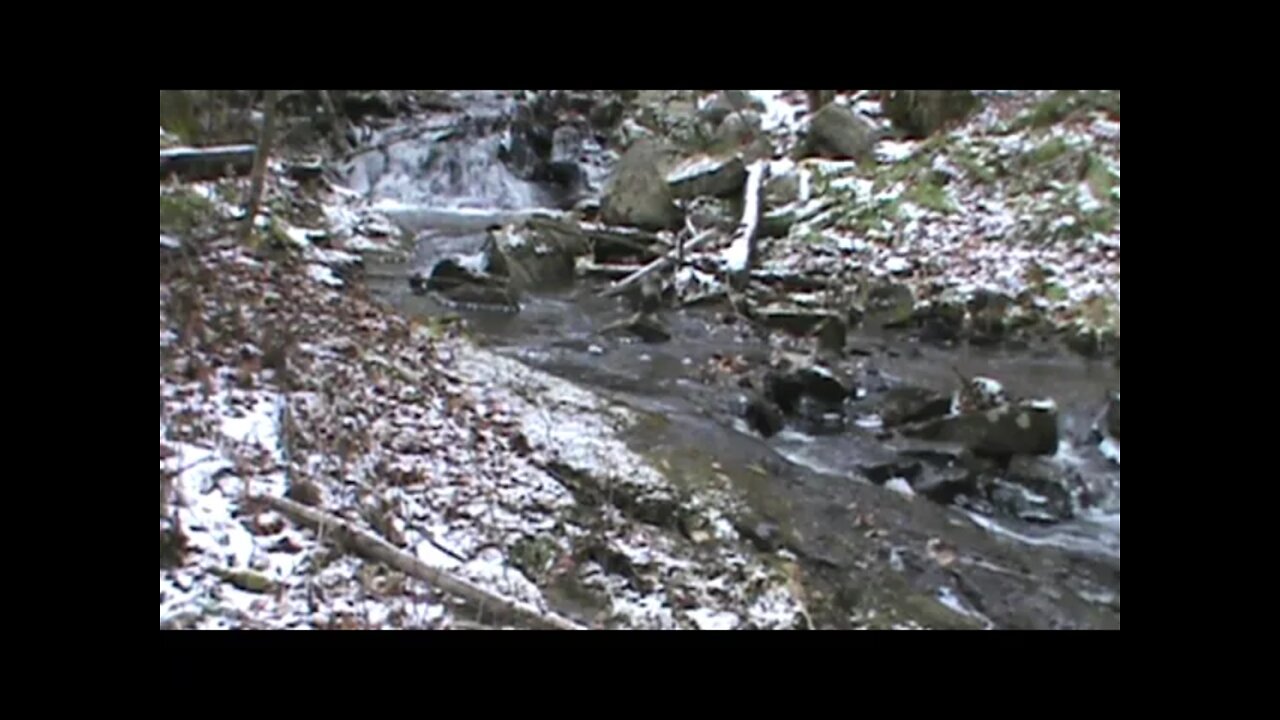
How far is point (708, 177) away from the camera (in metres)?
3.09

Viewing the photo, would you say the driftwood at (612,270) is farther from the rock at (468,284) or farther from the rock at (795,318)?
the rock at (795,318)

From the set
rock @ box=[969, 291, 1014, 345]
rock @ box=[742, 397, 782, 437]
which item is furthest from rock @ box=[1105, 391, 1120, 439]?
rock @ box=[742, 397, 782, 437]

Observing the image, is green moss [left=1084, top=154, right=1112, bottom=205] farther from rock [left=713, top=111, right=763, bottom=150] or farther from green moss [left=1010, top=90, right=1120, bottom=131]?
rock [left=713, top=111, right=763, bottom=150]

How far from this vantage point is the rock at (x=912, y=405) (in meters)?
2.84

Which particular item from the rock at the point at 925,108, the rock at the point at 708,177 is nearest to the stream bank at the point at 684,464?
the rock at the point at 708,177

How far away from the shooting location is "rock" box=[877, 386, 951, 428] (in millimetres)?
2840

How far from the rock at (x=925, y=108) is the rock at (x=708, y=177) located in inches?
20.5

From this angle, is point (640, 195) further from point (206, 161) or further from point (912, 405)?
point (206, 161)
